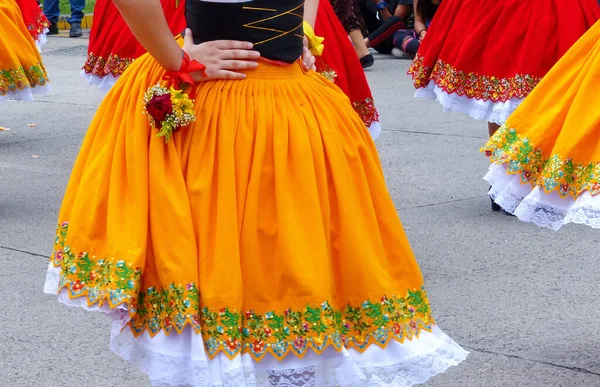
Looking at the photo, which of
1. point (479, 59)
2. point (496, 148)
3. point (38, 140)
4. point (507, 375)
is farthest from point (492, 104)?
point (38, 140)

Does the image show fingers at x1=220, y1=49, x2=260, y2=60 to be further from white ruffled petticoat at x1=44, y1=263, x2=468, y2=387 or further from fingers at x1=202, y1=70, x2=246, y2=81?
white ruffled petticoat at x1=44, y1=263, x2=468, y2=387

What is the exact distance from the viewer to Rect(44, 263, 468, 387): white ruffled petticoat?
2.44 m

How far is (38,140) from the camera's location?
810 centimetres

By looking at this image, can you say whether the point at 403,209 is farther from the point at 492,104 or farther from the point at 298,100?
the point at 298,100

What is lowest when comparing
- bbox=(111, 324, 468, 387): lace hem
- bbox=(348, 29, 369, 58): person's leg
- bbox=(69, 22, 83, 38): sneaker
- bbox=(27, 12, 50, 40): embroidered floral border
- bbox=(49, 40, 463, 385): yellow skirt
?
bbox=(69, 22, 83, 38): sneaker

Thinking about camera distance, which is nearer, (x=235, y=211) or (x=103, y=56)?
(x=235, y=211)

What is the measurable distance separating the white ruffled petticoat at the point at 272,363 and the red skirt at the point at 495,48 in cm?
285

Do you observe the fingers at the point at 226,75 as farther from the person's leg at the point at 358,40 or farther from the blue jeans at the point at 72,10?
the blue jeans at the point at 72,10

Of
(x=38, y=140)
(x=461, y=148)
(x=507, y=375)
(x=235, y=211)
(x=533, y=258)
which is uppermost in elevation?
(x=235, y=211)

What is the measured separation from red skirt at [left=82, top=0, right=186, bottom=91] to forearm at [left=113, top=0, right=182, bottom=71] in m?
3.22

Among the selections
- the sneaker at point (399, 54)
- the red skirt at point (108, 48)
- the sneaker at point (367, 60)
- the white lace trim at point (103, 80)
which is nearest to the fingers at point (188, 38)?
the red skirt at point (108, 48)

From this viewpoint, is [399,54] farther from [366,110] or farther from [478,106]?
[366,110]

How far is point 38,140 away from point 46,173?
1243 millimetres

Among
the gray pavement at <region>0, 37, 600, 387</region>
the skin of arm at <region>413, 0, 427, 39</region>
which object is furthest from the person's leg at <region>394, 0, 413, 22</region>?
the gray pavement at <region>0, 37, 600, 387</region>
